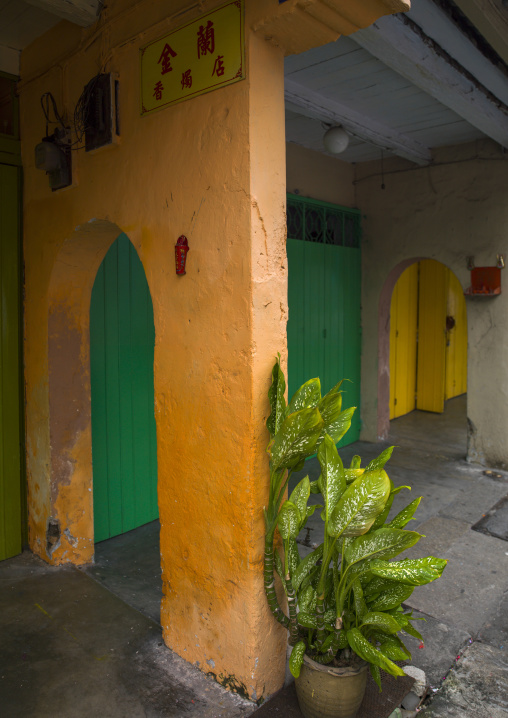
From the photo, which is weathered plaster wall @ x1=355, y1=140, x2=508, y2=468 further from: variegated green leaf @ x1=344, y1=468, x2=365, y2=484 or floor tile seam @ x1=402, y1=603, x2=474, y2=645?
variegated green leaf @ x1=344, y1=468, x2=365, y2=484

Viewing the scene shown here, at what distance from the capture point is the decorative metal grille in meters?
5.67

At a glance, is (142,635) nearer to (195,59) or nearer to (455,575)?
Result: (455,575)

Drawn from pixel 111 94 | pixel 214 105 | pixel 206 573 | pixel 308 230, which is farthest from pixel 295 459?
pixel 308 230

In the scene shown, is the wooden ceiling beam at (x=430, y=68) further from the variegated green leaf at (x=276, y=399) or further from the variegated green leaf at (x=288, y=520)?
the variegated green leaf at (x=288, y=520)

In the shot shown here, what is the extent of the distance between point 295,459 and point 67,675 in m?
1.58

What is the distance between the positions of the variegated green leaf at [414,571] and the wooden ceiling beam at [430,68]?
109 inches

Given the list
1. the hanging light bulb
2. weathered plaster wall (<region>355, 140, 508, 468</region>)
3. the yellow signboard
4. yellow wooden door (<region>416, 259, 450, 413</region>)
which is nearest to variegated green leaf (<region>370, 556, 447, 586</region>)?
the yellow signboard

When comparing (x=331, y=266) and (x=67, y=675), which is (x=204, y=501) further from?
(x=331, y=266)

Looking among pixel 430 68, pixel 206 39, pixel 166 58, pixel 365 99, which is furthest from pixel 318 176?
pixel 206 39

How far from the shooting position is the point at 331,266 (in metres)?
6.15

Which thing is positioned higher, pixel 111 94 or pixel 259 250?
pixel 111 94

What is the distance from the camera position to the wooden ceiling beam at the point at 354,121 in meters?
4.25

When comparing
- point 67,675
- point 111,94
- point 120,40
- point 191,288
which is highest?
point 120,40

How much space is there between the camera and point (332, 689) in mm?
2123
